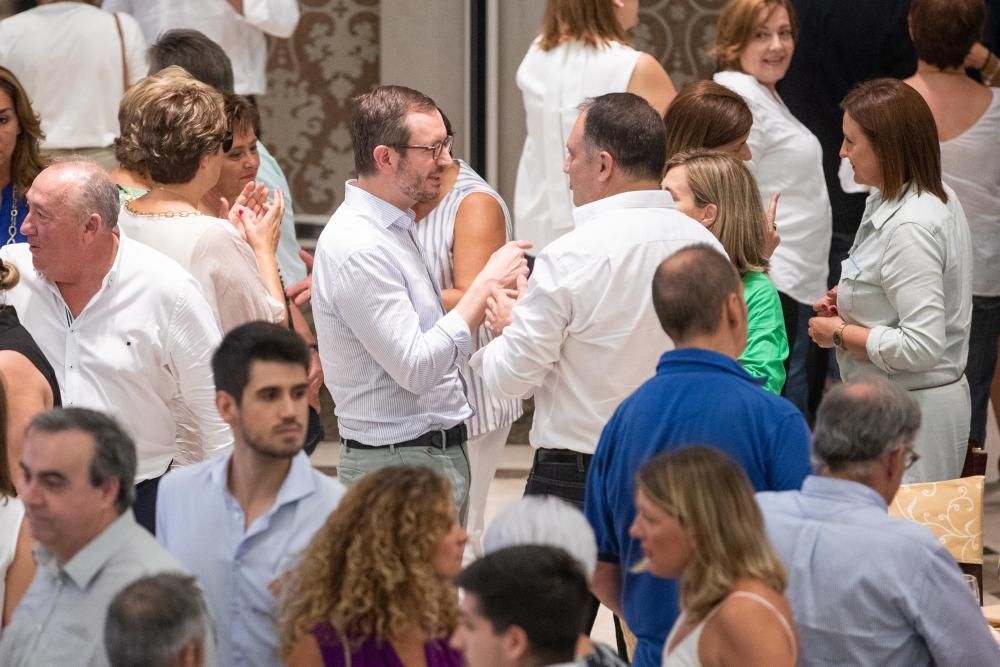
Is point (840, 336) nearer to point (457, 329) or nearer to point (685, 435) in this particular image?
point (457, 329)

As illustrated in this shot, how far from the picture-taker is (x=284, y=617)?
8.67 ft

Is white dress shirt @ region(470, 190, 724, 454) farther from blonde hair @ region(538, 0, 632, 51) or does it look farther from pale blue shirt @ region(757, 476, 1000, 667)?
blonde hair @ region(538, 0, 632, 51)

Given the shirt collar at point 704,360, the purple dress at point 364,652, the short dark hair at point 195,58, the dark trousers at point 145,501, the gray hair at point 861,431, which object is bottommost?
the dark trousers at point 145,501

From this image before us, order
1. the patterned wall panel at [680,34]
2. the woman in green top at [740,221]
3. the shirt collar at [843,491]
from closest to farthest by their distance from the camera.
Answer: the shirt collar at [843,491]
the woman in green top at [740,221]
the patterned wall panel at [680,34]

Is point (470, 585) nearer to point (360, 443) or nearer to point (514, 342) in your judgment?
point (514, 342)

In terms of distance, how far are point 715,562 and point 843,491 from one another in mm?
353

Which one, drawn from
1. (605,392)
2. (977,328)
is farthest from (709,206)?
(977,328)

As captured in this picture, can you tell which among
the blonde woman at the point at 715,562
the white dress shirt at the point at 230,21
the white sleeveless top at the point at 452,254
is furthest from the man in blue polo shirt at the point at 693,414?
the white dress shirt at the point at 230,21

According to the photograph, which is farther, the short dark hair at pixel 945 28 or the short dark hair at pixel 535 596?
the short dark hair at pixel 945 28

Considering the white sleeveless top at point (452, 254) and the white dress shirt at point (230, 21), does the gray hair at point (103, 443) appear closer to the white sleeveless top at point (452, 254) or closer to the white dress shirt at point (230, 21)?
the white sleeveless top at point (452, 254)

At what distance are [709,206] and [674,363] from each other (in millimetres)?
1034

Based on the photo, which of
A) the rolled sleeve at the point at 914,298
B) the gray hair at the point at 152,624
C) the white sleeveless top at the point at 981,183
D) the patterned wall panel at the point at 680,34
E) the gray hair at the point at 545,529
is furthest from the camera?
the patterned wall panel at the point at 680,34

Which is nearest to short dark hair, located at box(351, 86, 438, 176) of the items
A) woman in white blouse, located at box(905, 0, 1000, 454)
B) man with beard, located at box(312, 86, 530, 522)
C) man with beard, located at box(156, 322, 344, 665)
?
man with beard, located at box(312, 86, 530, 522)

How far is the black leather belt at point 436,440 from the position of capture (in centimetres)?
389
